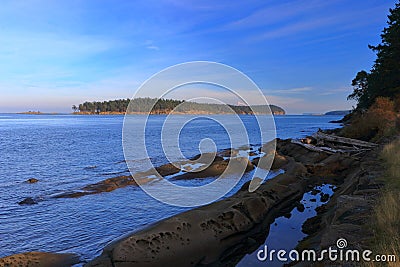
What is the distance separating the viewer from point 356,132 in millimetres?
34781

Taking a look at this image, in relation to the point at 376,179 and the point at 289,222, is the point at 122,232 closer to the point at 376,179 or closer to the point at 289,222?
the point at 289,222

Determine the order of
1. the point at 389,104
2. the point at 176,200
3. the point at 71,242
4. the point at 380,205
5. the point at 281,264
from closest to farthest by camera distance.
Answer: the point at 380,205 < the point at 281,264 < the point at 71,242 < the point at 176,200 < the point at 389,104

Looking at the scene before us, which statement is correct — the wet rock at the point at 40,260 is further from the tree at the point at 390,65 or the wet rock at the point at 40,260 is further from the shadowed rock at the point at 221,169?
the tree at the point at 390,65

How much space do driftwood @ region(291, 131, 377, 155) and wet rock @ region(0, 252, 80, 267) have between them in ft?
85.9

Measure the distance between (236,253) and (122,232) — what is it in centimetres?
614

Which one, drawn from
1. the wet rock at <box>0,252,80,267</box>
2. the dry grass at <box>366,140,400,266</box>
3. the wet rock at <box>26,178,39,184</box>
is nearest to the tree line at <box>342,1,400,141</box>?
the dry grass at <box>366,140,400,266</box>

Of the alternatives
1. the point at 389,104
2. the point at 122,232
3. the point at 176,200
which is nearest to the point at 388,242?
the point at 122,232

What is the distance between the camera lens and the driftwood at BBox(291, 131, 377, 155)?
95.3 feet

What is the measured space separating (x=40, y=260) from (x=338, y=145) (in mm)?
32024

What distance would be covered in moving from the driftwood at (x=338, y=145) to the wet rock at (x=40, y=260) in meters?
26.2

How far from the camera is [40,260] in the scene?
11172 mm

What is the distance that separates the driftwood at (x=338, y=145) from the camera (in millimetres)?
29047

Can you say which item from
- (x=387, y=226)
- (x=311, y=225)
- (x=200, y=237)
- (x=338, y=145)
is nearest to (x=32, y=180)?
(x=200, y=237)

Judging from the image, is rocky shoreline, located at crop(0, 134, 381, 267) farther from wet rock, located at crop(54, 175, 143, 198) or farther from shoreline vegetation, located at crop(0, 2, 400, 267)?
wet rock, located at crop(54, 175, 143, 198)
